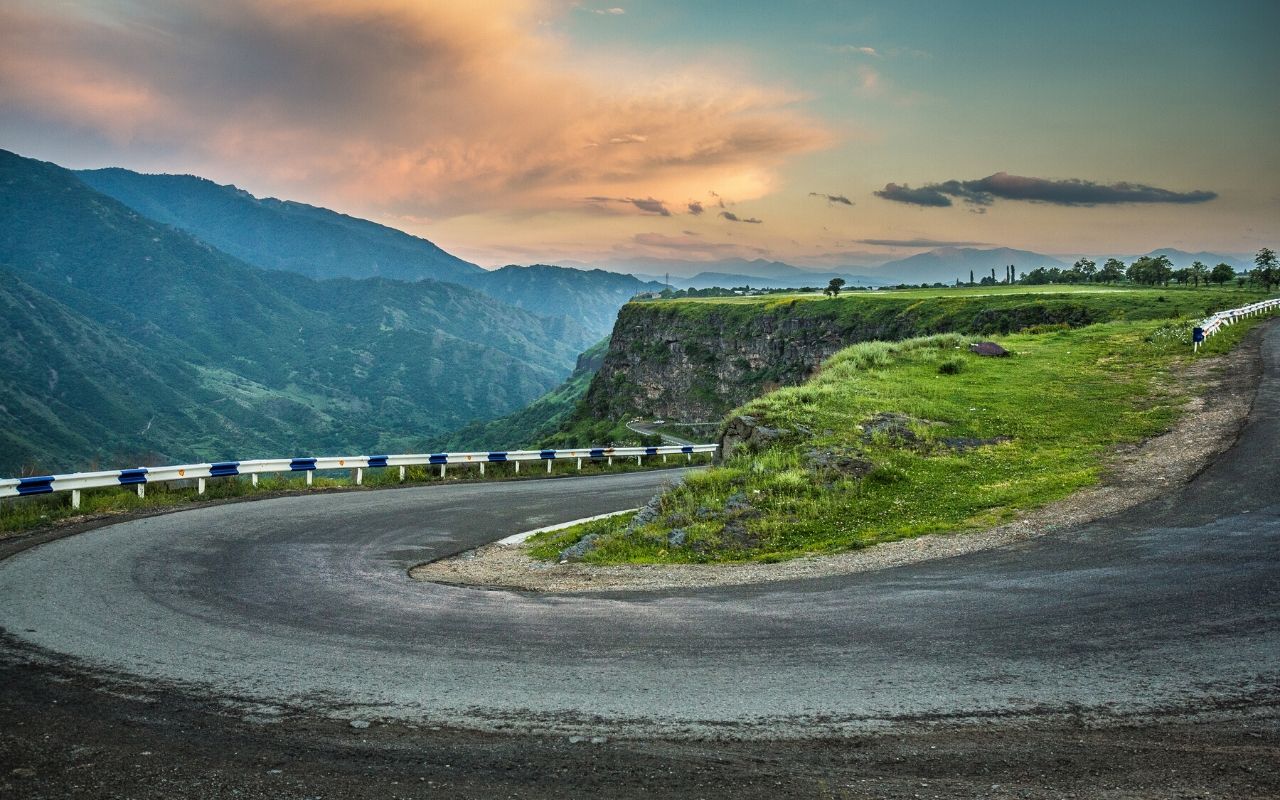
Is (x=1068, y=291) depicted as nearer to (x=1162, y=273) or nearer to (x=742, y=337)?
(x=1162, y=273)

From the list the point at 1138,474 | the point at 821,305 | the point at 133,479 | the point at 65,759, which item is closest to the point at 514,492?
the point at 133,479

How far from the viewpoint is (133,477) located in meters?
21.0

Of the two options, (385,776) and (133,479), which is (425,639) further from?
(133,479)

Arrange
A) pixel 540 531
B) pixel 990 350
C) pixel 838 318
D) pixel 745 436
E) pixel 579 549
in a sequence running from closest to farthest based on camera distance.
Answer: pixel 579 549 → pixel 540 531 → pixel 745 436 → pixel 990 350 → pixel 838 318

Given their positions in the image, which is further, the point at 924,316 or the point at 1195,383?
the point at 924,316

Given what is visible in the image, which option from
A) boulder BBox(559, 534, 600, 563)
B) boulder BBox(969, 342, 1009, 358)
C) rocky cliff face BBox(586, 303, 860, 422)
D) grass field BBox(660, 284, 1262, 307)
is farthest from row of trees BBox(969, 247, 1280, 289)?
boulder BBox(559, 534, 600, 563)

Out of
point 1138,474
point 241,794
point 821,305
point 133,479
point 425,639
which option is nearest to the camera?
point 241,794

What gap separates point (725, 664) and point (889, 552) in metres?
6.20

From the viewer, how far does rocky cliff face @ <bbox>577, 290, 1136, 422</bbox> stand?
295ft

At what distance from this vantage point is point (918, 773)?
548 cm

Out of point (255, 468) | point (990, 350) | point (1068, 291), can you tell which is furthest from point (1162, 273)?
point (255, 468)

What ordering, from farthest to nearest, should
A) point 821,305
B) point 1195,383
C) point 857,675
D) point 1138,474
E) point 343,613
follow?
1. point 821,305
2. point 1195,383
3. point 1138,474
4. point 343,613
5. point 857,675

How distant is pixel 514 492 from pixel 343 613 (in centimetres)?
1558

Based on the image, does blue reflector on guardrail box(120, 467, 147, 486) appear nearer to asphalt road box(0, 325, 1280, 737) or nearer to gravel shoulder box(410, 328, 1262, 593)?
asphalt road box(0, 325, 1280, 737)
